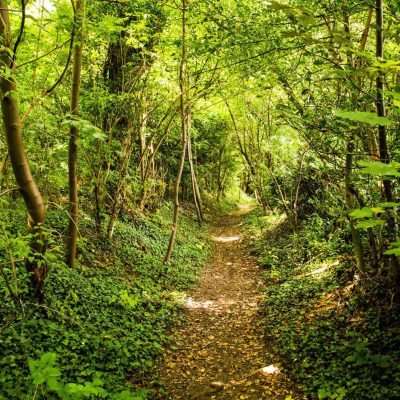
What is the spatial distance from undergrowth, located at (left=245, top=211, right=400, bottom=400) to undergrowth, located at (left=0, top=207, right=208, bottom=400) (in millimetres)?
2239

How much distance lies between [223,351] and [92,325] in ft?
7.63

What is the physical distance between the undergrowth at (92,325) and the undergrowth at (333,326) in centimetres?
224

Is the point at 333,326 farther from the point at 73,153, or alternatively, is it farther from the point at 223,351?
the point at 73,153

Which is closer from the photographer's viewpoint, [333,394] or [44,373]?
[44,373]

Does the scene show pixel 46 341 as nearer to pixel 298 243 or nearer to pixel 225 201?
pixel 298 243

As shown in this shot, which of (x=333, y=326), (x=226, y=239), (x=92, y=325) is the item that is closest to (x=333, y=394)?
(x=333, y=326)

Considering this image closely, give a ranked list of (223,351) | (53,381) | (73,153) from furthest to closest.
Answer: (73,153) → (223,351) → (53,381)

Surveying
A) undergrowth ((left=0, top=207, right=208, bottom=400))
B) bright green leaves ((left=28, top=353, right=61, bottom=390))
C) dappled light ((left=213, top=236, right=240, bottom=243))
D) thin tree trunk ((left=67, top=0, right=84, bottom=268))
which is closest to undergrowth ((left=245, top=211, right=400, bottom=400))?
undergrowth ((left=0, top=207, right=208, bottom=400))

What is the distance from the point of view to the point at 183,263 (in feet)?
36.7

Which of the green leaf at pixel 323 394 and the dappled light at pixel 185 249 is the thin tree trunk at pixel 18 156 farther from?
the green leaf at pixel 323 394

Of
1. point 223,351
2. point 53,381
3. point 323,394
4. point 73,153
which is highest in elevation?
point 73,153

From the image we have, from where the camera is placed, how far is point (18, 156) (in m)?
4.80

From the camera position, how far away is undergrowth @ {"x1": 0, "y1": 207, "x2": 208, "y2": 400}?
158 inches

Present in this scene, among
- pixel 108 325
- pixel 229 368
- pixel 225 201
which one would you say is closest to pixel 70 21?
pixel 108 325
